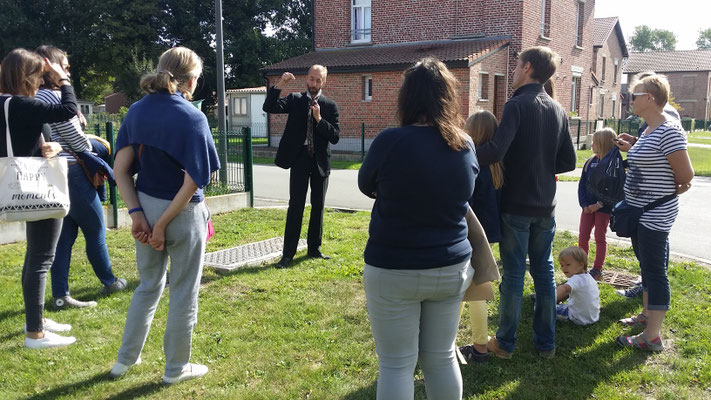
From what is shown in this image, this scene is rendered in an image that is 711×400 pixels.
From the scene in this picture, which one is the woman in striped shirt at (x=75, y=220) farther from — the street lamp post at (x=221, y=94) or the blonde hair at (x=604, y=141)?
the street lamp post at (x=221, y=94)

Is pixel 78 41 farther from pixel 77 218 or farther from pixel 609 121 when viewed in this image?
pixel 77 218

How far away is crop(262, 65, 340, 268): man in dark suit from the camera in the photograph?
5.94 meters

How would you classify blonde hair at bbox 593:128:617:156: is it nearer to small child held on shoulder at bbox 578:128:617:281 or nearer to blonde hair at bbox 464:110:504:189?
small child held on shoulder at bbox 578:128:617:281

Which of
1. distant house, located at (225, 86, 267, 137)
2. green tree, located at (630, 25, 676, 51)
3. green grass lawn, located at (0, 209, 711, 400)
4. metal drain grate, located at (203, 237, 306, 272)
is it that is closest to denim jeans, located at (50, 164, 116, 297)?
green grass lawn, located at (0, 209, 711, 400)

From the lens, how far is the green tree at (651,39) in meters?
105

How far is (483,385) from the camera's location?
352 centimetres

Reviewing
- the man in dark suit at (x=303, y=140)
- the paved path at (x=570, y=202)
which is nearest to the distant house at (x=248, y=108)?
the paved path at (x=570, y=202)

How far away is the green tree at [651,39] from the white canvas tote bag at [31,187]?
11913 centimetres

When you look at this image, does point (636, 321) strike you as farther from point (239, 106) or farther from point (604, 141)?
point (239, 106)

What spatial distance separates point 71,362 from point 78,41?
3862 centimetres

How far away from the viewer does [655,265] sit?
395cm

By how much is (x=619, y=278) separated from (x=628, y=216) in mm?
1898

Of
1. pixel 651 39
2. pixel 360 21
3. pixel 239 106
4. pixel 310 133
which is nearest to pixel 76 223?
pixel 310 133

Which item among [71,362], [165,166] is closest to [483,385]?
[165,166]
